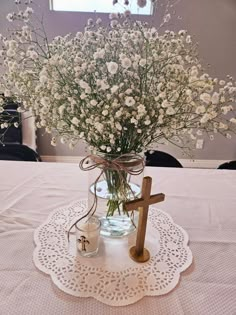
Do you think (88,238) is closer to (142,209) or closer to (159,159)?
(142,209)

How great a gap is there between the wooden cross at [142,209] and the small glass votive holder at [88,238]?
0.34ft

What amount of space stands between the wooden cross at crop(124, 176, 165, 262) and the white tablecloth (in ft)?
0.40

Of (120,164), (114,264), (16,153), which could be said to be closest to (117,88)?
(120,164)

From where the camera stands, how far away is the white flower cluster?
72cm

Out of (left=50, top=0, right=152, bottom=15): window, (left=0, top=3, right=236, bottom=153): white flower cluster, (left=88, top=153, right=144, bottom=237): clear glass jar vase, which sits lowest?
(left=88, top=153, right=144, bottom=237): clear glass jar vase

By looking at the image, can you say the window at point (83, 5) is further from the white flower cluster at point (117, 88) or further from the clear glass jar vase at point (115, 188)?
the clear glass jar vase at point (115, 188)

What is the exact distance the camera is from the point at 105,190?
0.87 metres

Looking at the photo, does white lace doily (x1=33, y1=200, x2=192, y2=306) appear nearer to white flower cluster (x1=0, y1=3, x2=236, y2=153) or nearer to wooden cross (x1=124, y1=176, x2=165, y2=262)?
wooden cross (x1=124, y1=176, x2=165, y2=262)

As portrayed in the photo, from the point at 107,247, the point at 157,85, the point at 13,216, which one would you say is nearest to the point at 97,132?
the point at 157,85

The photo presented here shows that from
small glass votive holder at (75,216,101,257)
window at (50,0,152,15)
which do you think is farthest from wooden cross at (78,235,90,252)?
window at (50,0,152,15)

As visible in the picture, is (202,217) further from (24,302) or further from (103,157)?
(24,302)

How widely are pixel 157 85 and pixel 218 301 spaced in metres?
0.53

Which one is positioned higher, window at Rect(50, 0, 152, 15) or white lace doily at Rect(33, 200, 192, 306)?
window at Rect(50, 0, 152, 15)

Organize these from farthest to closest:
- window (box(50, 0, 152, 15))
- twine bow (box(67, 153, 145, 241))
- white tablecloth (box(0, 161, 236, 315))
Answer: window (box(50, 0, 152, 15)) → twine bow (box(67, 153, 145, 241)) → white tablecloth (box(0, 161, 236, 315))
